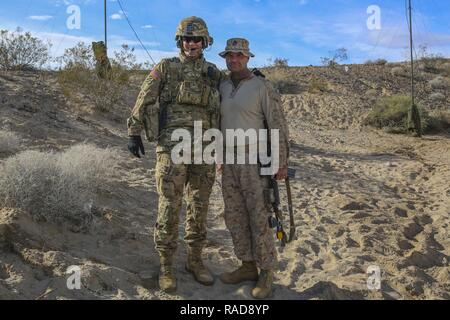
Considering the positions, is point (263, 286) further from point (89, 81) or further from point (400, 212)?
point (89, 81)

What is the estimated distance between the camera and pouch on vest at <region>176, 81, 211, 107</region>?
3.58 meters

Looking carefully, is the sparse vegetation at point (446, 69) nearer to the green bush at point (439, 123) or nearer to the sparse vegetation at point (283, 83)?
the sparse vegetation at point (283, 83)

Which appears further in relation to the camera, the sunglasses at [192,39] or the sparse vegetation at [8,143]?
the sparse vegetation at [8,143]

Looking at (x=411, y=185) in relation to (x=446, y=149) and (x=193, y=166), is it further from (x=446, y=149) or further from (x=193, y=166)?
(x=193, y=166)

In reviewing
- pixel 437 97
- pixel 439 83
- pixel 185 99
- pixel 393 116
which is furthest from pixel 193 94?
pixel 439 83

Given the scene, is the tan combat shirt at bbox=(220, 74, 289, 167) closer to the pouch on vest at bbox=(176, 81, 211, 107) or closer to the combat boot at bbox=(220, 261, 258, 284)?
the pouch on vest at bbox=(176, 81, 211, 107)

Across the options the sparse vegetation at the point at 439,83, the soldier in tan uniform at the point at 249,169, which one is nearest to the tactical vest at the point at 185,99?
the soldier in tan uniform at the point at 249,169

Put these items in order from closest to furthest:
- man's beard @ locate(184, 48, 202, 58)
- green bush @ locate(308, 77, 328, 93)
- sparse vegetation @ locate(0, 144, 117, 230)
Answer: man's beard @ locate(184, 48, 202, 58)
sparse vegetation @ locate(0, 144, 117, 230)
green bush @ locate(308, 77, 328, 93)

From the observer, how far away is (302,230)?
5.52 m

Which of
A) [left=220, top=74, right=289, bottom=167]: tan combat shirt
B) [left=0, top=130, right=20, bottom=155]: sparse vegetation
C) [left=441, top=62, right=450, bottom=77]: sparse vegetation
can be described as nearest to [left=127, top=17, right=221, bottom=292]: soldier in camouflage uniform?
[left=220, top=74, right=289, bottom=167]: tan combat shirt

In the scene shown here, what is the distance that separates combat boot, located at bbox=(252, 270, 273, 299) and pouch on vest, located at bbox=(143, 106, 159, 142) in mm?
1317

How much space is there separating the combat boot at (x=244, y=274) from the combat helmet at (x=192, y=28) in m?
1.77

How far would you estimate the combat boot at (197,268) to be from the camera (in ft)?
12.3

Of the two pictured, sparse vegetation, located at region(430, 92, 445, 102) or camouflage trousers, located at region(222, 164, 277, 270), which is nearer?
camouflage trousers, located at region(222, 164, 277, 270)
